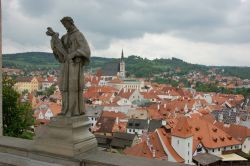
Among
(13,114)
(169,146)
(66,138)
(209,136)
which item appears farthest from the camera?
(209,136)

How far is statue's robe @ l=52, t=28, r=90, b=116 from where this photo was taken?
16.4ft

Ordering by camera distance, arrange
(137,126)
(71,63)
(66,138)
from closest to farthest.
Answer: (66,138) < (71,63) < (137,126)

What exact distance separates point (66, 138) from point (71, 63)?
0.98 meters

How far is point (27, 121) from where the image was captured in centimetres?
2120

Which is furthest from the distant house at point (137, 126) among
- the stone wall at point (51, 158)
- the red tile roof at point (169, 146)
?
the stone wall at point (51, 158)

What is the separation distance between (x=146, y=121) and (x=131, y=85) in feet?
241

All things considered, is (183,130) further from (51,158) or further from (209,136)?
(51,158)

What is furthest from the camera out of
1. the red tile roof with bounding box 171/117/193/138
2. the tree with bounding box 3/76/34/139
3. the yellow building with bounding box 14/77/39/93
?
the yellow building with bounding box 14/77/39/93

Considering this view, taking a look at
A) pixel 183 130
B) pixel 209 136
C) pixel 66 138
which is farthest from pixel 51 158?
pixel 209 136

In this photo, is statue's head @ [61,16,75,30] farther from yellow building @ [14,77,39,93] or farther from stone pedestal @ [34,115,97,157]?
yellow building @ [14,77,39,93]

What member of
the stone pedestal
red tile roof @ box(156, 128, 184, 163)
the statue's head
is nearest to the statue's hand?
the statue's head

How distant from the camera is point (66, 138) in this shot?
16.0ft

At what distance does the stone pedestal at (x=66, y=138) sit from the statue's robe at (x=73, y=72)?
0.48 feet

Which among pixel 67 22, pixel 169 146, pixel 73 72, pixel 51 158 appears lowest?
pixel 169 146
